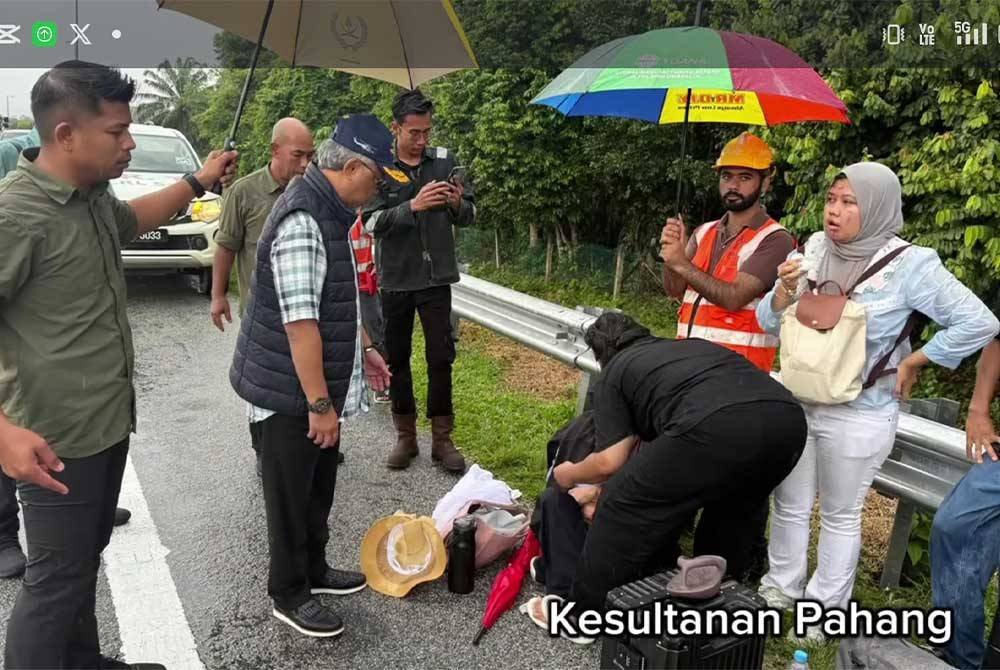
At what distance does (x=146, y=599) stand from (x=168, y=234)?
628 cm

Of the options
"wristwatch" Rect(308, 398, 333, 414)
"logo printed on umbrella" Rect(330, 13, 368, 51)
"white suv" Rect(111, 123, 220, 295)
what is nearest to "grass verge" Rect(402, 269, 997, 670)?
"wristwatch" Rect(308, 398, 333, 414)

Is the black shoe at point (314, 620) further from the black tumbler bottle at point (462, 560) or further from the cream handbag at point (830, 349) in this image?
the cream handbag at point (830, 349)

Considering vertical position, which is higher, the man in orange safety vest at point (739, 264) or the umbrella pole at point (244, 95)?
the umbrella pole at point (244, 95)

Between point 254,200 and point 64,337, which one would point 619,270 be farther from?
point 64,337

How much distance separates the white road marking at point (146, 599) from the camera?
295 cm

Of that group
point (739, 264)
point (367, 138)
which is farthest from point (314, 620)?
point (739, 264)

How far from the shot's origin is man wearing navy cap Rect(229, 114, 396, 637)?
2863mm

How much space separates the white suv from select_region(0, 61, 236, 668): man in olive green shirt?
20.2 feet

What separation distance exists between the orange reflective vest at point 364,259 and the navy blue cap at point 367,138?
5.30 feet

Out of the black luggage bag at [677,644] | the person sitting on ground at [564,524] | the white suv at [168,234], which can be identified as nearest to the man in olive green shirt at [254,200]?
the person sitting on ground at [564,524]

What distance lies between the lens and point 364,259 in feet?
15.2

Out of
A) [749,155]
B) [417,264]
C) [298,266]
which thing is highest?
[749,155]

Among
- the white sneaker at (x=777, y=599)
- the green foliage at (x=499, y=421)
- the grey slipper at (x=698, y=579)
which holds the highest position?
the grey slipper at (x=698, y=579)

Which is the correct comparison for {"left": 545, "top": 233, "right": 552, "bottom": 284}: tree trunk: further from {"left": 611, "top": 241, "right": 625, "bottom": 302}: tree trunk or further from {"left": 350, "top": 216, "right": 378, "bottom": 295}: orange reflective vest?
{"left": 350, "top": 216, "right": 378, "bottom": 295}: orange reflective vest
